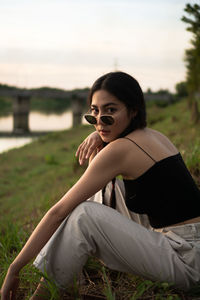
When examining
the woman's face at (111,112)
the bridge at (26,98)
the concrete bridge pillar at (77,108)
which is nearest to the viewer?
the woman's face at (111,112)

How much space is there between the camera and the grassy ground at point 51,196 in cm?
207

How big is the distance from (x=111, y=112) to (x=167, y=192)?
0.55 meters

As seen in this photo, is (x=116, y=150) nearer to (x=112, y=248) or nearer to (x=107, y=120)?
(x=107, y=120)

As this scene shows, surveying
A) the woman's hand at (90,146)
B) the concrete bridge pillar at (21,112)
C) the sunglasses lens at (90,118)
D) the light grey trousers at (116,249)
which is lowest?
the concrete bridge pillar at (21,112)

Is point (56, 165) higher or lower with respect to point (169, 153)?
lower

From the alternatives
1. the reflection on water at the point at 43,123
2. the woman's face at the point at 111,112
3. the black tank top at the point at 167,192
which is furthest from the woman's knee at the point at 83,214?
the reflection on water at the point at 43,123

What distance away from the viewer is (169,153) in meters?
2.06

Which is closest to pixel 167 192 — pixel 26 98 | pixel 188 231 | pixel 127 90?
pixel 188 231

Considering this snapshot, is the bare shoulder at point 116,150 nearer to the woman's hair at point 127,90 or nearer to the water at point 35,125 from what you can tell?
the woman's hair at point 127,90

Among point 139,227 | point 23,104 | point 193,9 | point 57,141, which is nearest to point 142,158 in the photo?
point 139,227

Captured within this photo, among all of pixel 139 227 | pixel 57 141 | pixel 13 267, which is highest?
pixel 139 227

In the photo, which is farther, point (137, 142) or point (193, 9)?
point (193, 9)

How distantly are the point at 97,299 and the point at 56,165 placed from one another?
11737 mm

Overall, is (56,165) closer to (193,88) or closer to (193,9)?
(193,88)
